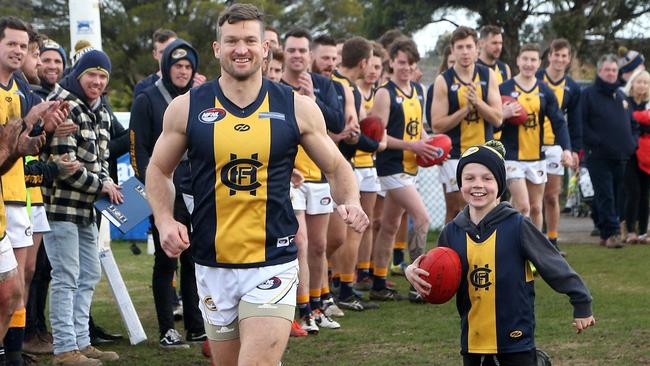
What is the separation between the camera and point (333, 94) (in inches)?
365

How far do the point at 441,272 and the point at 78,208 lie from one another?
3419 mm

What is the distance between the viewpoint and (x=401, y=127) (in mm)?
10836

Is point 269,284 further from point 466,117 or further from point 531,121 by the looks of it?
point 531,121

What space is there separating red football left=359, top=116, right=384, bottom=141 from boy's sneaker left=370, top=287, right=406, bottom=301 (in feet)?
5.54

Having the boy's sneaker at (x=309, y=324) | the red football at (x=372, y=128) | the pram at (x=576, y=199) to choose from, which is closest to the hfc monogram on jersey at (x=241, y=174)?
the boy's sneaker at (x=309, y=324)

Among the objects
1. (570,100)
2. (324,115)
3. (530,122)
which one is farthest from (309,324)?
(570,100)

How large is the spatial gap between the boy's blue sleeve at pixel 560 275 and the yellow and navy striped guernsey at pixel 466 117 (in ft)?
18.1

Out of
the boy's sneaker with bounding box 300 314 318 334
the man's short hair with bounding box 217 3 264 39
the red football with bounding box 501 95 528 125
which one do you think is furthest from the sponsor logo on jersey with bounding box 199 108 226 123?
the red football with bounding box 501 95 528 125

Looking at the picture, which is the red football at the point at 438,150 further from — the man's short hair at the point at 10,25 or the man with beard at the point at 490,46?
→ the man's short hair at the point at 10,25

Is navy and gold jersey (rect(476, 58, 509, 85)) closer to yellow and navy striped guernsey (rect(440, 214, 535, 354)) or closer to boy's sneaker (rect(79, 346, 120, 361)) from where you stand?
boy's sneaker (rect(79, 346, 120, 361))

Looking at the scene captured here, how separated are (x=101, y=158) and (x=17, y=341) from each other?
5.53ft

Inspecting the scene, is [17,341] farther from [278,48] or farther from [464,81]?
[464,81]

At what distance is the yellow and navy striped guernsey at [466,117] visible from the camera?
438 inches

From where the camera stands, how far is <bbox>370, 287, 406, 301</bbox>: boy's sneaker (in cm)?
1083
